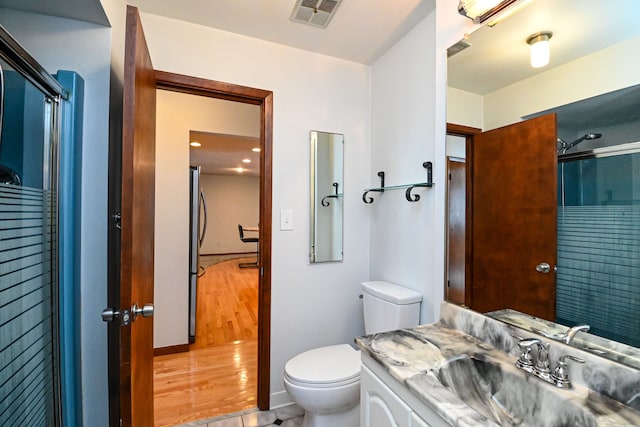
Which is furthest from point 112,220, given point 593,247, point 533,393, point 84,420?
point 593,247

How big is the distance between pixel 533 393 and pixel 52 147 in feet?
6.33

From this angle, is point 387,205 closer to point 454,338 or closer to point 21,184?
point 454,338

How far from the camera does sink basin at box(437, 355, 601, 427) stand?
690mm

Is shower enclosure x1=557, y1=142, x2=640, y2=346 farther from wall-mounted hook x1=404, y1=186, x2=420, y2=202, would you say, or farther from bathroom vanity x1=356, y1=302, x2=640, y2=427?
wall-mounted hook x1=404, y1=186, x2=420, y2=202

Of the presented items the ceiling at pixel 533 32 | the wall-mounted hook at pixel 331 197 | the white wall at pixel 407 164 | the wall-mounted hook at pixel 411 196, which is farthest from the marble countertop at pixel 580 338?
the wall-mounted hook at pixel 331 197

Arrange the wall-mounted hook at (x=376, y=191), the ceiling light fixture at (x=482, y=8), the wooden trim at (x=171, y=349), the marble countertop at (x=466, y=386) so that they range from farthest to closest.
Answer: the wooden trim at (x=171, y=349) → the wall-mounted hook at (x=376, y=191) → the ceiling light fixture at (x=482, y=8) → the marble countertop at (x=466, y=386)

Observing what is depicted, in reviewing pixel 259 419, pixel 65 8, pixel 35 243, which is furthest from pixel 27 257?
pixel 259 419

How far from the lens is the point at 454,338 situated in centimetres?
107

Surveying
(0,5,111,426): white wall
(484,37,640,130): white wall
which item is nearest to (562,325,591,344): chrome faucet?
(484,37,640,130): white wall

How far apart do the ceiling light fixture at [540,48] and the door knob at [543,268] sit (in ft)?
2.22

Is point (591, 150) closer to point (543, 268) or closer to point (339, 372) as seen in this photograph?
point (543, 268)

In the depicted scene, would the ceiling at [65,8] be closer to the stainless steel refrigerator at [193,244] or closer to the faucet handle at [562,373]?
the stainless steel refrigerator at [193,244]

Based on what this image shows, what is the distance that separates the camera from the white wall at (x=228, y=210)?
8.14 metres

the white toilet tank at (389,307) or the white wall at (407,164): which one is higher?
the white wall at (407,164)
